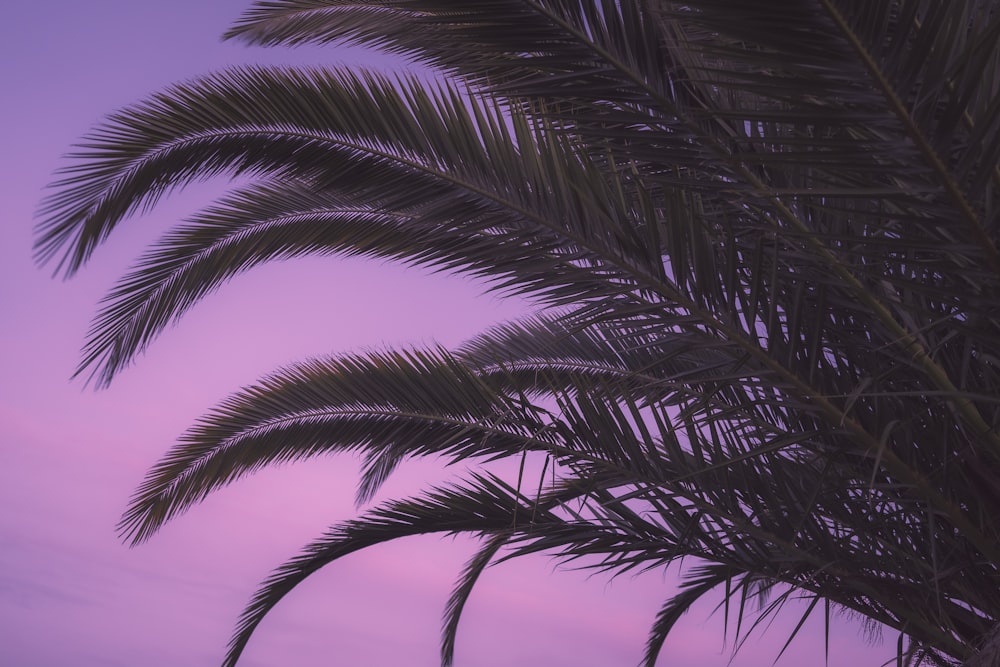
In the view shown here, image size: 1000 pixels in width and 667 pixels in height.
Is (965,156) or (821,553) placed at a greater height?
(965,156)

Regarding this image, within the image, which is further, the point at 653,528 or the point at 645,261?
the point at 653,528

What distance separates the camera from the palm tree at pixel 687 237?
5.25 ft

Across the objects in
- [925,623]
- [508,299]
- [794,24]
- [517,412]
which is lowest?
[925,623]

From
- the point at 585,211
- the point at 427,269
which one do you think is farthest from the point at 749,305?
the point at 427,269

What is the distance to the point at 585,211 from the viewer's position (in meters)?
2.45

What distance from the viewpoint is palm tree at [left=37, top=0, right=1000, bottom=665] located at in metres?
1.60

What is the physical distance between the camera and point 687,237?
2.59 metres

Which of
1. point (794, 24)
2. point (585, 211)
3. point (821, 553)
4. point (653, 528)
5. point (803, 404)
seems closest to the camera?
point (794, 24)

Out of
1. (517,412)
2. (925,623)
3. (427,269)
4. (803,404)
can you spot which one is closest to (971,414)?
(803,404)

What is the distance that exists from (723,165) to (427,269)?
1.25 meters

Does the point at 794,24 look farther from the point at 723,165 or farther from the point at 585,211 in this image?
the point at 585,211

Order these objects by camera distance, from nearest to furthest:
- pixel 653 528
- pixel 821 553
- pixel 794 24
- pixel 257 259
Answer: pixel 794 24
pixel 821 553
pixel 653 528
pixel 257 259

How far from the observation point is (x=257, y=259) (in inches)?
168

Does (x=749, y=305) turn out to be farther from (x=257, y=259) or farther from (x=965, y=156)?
(x=257, y=259)
